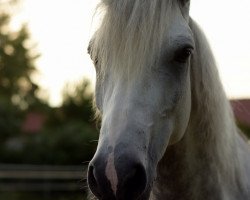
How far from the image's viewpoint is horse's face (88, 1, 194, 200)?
241cm

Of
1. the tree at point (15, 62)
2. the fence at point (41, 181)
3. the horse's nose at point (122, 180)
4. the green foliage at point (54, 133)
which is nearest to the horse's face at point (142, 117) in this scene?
the horse's nose at point (122, 180)

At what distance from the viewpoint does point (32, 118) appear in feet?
112

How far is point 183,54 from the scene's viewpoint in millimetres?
2824

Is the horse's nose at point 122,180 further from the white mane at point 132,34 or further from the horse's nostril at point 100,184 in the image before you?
the white mane at point 132,34

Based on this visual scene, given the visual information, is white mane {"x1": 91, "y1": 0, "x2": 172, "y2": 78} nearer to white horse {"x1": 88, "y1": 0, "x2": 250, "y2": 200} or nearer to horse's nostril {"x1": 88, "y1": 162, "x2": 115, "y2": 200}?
white horse {"x1": 88, "y1": 0, "x2": 250, "y2": 200}

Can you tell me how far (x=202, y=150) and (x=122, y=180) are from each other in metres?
0.86

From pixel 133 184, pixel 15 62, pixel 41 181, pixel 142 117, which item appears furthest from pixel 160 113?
pixel 15 62

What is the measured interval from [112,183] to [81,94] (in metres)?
20.2

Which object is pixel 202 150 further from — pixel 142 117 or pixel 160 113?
pixel 142 117

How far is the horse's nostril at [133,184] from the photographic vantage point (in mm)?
2402

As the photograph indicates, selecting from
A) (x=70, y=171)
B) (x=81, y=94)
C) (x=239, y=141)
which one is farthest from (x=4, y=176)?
(x=239, y=141)

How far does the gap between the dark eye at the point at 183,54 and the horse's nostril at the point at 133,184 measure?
0.66 m

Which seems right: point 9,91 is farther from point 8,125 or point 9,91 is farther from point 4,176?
point 4,176

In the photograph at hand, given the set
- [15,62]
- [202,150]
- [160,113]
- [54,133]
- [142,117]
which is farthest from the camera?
[15,62]
